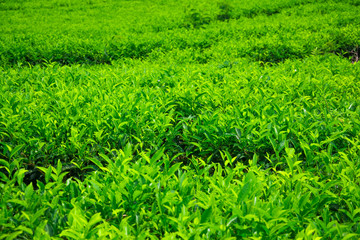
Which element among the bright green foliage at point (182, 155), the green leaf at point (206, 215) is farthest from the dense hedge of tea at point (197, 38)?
the green leaf at point (206, 215)

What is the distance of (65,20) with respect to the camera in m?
11.0

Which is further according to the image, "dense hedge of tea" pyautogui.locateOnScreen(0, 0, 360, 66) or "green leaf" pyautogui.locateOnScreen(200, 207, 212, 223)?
"dense hedge of tea" pyautogui.locateOnScreen(0, 0, 360, 66)

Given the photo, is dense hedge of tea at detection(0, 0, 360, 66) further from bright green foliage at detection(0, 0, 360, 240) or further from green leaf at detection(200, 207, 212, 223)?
green leaf at detection(200, 207, 212, 223)

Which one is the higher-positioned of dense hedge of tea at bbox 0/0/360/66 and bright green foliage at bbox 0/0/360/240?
dense hedge of tea at bbox 0/0/360/66

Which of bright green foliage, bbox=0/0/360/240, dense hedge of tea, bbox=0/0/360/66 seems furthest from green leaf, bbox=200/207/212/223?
dense hedge of tea, bbox=0/0/360/66

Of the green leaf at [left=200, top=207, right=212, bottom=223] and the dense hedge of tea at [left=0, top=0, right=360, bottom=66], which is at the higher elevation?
the dense hedge of tea at [left=0, top=0, right=360, bottom=66]

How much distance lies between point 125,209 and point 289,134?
1477mm

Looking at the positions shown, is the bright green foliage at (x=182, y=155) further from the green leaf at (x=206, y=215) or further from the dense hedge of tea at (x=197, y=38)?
the dense hedge of tea at (x=197, y=38)

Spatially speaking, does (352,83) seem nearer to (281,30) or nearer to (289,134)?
(289,134)

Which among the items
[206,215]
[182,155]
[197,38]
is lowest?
[182,155]

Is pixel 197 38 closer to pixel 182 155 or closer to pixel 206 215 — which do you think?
pixel 182 155

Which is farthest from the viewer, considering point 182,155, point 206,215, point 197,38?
point 197,38

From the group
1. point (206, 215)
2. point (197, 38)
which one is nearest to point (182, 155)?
point (206, 215)

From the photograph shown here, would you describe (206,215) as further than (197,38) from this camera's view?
No
